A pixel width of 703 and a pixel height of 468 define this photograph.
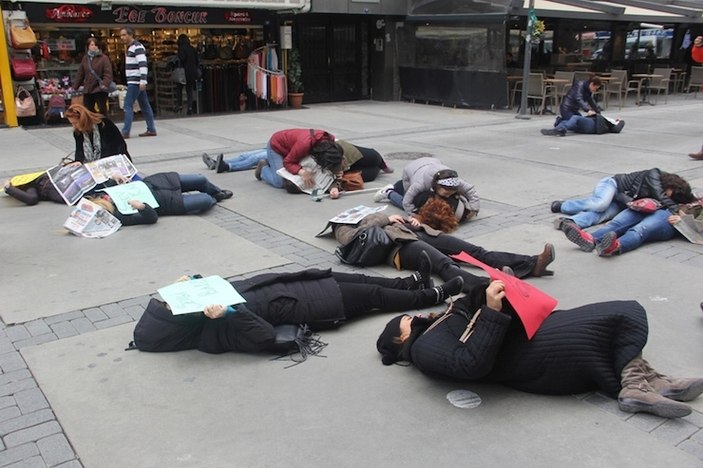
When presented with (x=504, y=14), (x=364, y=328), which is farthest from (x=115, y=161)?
(x=504, y=14)

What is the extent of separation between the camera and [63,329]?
4.43 meters

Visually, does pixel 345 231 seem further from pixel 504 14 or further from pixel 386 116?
pixel 504 14

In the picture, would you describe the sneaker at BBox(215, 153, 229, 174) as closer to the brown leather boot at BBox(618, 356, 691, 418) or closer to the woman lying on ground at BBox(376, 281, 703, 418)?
the woman lying on ground at BBox(376, 281, 703, 418)

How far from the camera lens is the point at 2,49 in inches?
517

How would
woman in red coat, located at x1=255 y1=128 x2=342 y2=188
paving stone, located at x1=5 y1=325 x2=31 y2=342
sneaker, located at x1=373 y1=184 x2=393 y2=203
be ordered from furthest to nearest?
woman in red coat, located at x1=255 y1=128 x2=342 y2=188 < sneaker, located at x1=373 y1=184 x2=393 y2=203 < paving stone, located at x1=5 y1=325 x2=31 y2=342

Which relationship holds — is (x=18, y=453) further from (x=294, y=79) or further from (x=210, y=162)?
(x=294, y=79)

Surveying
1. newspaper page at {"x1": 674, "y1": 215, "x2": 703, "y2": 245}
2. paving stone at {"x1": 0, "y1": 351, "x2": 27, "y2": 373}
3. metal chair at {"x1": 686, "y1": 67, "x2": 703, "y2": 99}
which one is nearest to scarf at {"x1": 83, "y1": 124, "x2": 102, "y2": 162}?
paving stone at {"x1": 0, "y1": 351, "x2": 27, "y2": 373}

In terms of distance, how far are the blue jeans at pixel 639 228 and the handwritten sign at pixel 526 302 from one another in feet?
9.41

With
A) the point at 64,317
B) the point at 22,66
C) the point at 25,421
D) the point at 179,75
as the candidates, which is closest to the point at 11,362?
the point at 64,317

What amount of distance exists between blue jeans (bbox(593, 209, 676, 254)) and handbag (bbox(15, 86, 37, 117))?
1168 cm

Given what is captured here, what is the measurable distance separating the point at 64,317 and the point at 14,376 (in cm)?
84

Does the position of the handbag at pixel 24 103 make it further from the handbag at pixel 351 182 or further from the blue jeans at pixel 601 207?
the blue jeans at pixel 601 207

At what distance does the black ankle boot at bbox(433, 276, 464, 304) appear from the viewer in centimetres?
469

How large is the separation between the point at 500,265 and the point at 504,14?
38.7 ft
